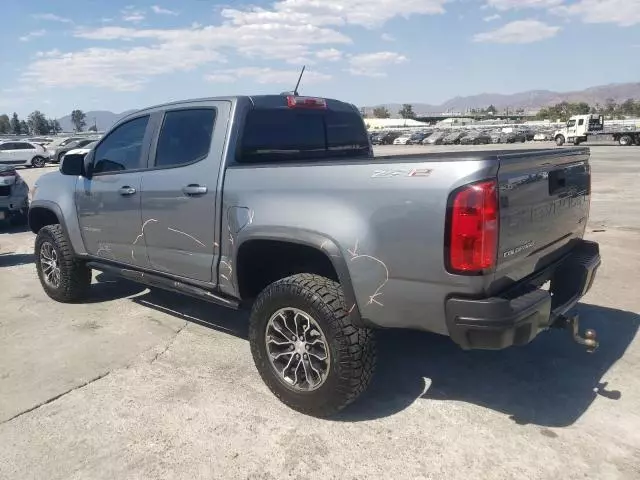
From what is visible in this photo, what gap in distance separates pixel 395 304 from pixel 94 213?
3.17 metres

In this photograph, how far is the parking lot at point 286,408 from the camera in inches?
110

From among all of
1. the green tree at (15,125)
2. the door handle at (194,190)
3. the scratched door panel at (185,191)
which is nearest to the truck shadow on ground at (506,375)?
the scratched door panel at (185,191)

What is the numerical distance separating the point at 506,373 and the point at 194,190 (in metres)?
2.53

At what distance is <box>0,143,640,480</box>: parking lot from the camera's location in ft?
9.18

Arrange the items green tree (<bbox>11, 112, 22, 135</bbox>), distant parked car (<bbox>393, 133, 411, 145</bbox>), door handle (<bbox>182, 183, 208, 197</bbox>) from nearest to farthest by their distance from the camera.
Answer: door handle (<bbox>182, 183, 208, 197</bbox>) → distant parked car (<bbox>393, 133, 411, 145</bbox>) → green tree (<bbox>11, 112, 22, 135</bbox>)

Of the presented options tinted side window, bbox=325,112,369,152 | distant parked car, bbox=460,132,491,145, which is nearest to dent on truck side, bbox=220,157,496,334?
tinted side window, bbox=325,112,369,152

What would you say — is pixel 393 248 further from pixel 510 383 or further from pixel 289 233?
pixel 510 383

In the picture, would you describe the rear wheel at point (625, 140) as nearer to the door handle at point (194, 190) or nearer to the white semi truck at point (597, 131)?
the white semi truck at point (597, 131)

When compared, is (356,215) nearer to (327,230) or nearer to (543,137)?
(327,230)

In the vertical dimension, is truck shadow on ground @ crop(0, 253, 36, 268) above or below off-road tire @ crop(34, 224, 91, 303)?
below

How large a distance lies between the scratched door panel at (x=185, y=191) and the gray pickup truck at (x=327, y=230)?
1cm

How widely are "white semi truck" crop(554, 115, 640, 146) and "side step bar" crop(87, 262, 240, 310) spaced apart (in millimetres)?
43490

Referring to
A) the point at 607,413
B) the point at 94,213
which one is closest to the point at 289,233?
the point at 607,413

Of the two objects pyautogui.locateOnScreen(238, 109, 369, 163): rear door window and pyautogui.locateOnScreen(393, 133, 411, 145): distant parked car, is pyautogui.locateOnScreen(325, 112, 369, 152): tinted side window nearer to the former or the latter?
pyautogui.locateOnScreen(238, 109, 369, 163): rear door window
